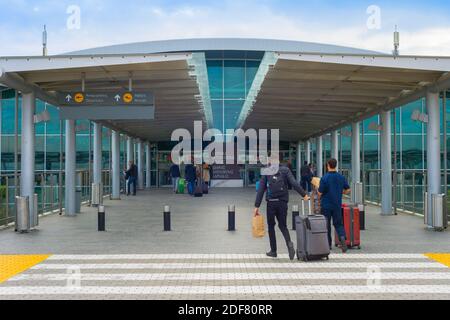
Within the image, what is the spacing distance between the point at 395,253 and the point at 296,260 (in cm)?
205

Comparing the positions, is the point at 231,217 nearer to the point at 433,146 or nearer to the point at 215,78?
the point at 433,146

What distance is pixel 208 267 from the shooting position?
9.40 metres

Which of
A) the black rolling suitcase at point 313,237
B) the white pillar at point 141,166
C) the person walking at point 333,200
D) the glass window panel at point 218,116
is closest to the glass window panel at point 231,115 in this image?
the glass window panel at point 218,116

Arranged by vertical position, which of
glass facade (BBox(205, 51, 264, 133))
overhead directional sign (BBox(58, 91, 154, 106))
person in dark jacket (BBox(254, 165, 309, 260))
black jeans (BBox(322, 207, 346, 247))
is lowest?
black jeans (BBox(322, 207, 346, 247))

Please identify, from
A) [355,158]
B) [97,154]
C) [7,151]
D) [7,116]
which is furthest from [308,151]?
[7,116]

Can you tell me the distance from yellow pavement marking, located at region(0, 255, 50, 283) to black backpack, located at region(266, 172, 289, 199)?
13.4 ft

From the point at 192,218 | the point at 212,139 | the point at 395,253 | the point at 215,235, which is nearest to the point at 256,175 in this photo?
the point at 212,139

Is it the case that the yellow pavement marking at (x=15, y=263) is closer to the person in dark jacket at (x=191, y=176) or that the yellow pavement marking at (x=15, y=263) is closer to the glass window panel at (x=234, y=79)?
the person in dark jacket at (x=191, y=176)

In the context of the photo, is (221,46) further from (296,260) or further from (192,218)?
(296,260)

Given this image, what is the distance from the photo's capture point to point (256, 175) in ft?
140

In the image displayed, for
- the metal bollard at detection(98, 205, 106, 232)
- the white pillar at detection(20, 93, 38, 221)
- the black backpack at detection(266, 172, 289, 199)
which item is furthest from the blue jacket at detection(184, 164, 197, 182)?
the black backpack at detection(266, 172, 289, 199)

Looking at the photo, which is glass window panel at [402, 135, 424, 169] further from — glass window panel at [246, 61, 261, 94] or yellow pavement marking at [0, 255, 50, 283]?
yellow pavement marking at [0, 255, 50, 283]

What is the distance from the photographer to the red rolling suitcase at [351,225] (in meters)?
11.3

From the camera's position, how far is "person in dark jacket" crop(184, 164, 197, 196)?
98.3ft
